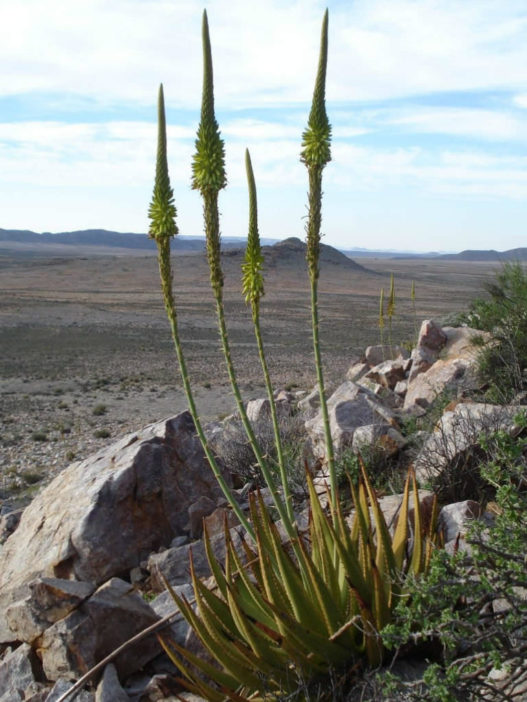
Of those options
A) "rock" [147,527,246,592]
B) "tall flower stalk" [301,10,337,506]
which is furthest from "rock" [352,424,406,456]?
"tall flower stalk" [301,10,337,506]

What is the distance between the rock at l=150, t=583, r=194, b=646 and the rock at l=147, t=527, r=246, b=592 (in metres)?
0.22

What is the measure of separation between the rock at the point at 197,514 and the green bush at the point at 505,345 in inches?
123

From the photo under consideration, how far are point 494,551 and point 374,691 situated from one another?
0.77 meters

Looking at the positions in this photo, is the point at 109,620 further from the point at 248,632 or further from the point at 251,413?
the point at 251,413

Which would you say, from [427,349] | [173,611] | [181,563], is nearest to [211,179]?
[173,611]

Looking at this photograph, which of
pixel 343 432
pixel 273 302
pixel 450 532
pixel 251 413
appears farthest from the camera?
pixel 273 302

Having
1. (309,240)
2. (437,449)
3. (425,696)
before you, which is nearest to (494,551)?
(425,696)

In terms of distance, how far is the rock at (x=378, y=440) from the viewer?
5.85 meters

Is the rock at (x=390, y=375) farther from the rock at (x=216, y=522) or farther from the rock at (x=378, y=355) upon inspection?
the rock at (x=216, y=522)

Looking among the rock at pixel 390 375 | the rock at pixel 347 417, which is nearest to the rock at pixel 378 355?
the rock at pixel 390 375

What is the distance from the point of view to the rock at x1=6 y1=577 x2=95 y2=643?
3.94m

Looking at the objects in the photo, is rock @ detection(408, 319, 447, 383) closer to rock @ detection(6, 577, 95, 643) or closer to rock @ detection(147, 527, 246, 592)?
rock @ detection(147, 527, 246, 592)

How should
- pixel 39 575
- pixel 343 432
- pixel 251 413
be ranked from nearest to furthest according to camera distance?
1. pixel 39 575
2. pixel 343 432
3. pixel 251 413

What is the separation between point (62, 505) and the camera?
526 centimetres
